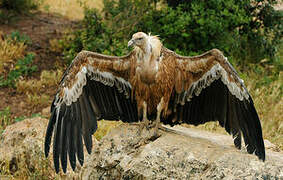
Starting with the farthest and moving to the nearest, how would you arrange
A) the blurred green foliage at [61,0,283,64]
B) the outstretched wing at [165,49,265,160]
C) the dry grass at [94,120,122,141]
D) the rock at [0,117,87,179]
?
the blurred green foliage at [61,0,283,64] → the dry grass at [94,120,122,141] → the rock at [0,117,87,179] → the outstretched wing at [165,49,265,160]

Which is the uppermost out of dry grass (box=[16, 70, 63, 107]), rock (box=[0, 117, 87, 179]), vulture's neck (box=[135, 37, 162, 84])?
vulture's neck (box=[135, 37, 162, 84])

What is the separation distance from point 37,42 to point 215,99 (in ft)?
21.2

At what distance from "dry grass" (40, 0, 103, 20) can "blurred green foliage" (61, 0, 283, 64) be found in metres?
2.19

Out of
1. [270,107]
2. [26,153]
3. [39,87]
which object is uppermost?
[39,87]

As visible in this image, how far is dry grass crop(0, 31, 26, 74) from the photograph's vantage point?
908 centimetres

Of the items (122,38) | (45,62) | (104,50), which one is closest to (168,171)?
(104,50)

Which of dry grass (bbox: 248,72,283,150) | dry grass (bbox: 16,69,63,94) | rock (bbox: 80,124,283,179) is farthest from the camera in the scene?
dry grass (bbox: 16,69,63,94)

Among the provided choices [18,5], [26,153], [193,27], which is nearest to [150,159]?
[26,153]

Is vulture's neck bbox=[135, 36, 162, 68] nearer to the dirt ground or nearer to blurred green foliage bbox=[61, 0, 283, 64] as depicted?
blurred green foliage bbox=[61, 0, 283, 64]

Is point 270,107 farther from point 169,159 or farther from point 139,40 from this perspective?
point 139,40

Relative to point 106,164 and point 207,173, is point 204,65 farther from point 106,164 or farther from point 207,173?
point 106,164

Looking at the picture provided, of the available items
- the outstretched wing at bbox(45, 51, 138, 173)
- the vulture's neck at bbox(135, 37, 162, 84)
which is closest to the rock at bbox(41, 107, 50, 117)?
the outstretched wing at bbox(45, 51, 138, 173)

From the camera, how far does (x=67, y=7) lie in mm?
12008

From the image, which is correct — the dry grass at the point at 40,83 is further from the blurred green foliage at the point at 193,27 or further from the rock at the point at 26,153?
the rock at the point at 26,153
